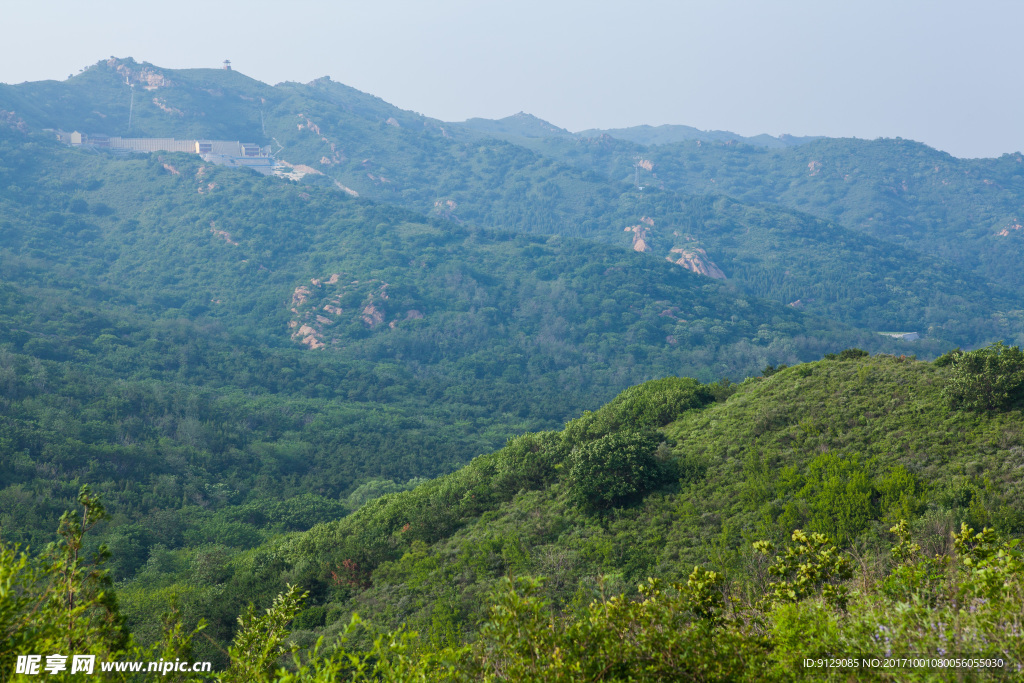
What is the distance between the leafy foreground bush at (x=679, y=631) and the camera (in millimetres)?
6074

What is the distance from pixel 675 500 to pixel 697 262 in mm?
141045

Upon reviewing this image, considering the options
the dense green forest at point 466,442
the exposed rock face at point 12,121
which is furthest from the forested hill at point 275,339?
the exposed rock face at point 12,121

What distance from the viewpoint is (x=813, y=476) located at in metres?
17.7

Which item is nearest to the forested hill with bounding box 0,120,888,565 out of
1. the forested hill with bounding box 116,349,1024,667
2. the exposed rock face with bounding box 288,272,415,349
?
the exposed rock face with bounding box 288,272,415,349

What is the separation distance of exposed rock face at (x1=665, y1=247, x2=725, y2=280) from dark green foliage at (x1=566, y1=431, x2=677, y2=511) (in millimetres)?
135734

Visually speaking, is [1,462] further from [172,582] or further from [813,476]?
[813,476]

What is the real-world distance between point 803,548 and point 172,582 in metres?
25.5

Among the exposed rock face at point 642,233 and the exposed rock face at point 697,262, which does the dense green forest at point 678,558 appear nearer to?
the exposed rock face at point 697,262

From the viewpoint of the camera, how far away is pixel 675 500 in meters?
19.1

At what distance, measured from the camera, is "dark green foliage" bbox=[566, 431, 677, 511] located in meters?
19.8

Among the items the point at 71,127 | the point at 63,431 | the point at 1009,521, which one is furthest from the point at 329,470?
the point at 71,127

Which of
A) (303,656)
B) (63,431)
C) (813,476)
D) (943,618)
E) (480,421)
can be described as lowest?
(480,421)

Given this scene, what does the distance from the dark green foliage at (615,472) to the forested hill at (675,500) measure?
6cm

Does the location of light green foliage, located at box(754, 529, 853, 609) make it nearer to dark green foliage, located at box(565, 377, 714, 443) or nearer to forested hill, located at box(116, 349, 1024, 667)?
forested hill, located at box(116, 349, 1024, 667)
